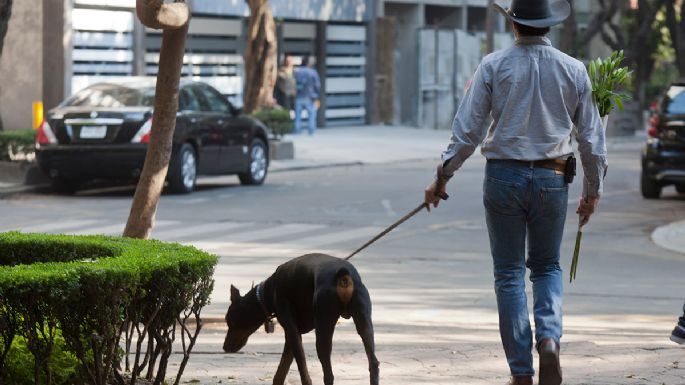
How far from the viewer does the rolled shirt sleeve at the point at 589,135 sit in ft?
→ 22.9

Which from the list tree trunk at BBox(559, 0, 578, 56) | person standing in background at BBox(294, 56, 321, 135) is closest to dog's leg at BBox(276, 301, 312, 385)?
person standing in background at BBox(294, 56, 321, 135)

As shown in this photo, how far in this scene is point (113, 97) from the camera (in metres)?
20.7

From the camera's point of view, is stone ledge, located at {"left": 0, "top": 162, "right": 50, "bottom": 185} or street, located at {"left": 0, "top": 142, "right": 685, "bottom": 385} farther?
stone ledge, located at {"left": 0, "top": 162, "right": 50, "bottom": 185}

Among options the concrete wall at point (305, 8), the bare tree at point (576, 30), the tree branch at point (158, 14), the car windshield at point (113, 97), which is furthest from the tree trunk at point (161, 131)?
the bare tree at point (576, 30)

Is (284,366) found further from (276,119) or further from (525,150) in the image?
(276,119)

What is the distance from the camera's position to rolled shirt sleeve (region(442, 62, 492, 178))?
271 inches

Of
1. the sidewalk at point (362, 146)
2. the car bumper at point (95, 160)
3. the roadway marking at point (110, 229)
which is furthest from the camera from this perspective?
the sidewalk at point (362, 146)

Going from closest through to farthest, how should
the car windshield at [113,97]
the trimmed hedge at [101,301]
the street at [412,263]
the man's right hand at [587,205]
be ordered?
the trimmed hedge at [101,301]
the man's right hand at [587,205]
the street at [412,263]
the car windshield at [113,97]

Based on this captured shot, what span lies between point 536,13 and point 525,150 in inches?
24.7

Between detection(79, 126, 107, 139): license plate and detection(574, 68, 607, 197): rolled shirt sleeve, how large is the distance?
13509 mm

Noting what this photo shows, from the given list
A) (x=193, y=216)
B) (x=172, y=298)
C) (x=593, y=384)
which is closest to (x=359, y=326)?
(x=172, y=298)

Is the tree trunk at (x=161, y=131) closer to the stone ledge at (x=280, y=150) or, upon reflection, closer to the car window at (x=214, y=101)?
the car window at (x=214, y=101)

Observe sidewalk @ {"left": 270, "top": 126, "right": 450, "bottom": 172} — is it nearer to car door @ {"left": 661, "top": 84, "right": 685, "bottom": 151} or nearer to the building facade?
the building facade

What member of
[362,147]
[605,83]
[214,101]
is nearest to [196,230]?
[214,101]
